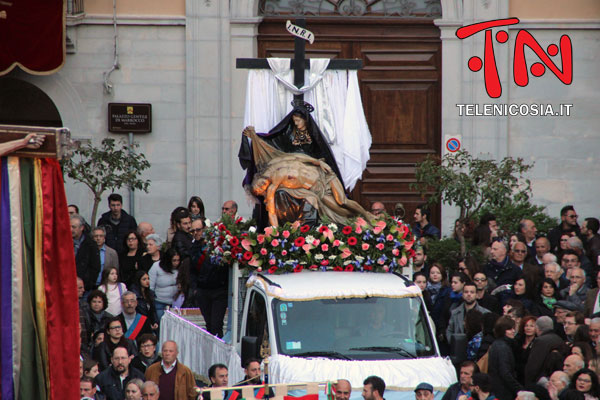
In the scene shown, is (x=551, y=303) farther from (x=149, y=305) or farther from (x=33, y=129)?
(x=33, y=129)

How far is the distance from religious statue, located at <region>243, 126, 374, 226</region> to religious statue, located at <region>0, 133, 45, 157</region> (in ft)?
25.3

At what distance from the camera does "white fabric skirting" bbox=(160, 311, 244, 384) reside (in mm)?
12062

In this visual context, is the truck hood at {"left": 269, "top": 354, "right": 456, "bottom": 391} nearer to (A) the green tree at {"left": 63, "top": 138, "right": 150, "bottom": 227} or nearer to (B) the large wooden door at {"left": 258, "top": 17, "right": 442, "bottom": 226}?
(A) the green tree at {"left": 63, "top": 138, "right": 150, "bottom": 227}

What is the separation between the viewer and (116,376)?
1180 cm

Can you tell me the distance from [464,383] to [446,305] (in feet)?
9.93

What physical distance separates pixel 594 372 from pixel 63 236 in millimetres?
6211

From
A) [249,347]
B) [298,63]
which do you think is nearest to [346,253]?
[249,347]

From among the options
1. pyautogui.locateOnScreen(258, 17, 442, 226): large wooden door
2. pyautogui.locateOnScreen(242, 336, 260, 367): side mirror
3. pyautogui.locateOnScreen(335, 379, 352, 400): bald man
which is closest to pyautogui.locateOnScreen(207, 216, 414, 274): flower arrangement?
pyautogui.locateOnScreen(242, 336, 260, 367): side mirror

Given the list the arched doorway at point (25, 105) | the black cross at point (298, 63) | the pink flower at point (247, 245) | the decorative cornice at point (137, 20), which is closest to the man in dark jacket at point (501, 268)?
the black cross at point (298, 63)

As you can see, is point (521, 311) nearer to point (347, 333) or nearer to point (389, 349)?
point (389, 349)

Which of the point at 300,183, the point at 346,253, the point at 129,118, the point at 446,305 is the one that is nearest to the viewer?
the point at 346,253

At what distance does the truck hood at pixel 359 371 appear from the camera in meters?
10.0

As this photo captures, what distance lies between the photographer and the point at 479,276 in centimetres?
1302

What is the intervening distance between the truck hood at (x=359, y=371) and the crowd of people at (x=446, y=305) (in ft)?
0.68
